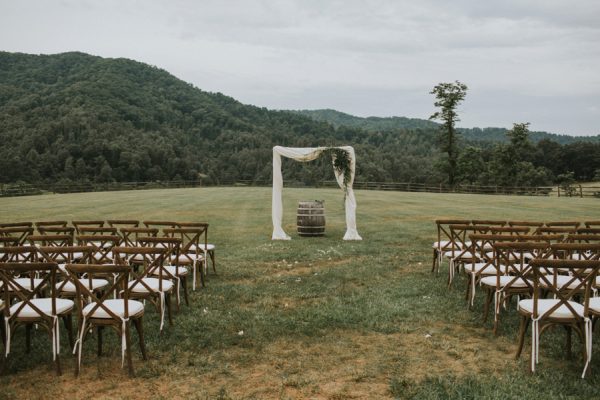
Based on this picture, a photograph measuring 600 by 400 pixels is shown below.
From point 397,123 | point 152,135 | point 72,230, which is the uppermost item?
point 397,123

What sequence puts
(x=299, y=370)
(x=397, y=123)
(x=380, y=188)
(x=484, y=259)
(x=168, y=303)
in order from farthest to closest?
(x=397, y=123), (x=380, y=188), (x=484, y=259), (x=168, y=303), (x=299, y=370)

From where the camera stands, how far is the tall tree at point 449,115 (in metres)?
61.1

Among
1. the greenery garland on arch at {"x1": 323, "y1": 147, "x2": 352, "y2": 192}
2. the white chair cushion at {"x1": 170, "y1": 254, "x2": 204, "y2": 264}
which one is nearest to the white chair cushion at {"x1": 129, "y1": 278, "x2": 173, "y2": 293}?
the white chair cushion at {"x1": 170, "y1": 254, "x2": 204, "y2": 264}

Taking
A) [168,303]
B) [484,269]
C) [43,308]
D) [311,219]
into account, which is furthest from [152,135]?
[43,308]

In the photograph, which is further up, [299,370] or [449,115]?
[449,115]

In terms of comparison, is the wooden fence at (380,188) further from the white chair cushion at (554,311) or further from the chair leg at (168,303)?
the chair leg at (168,303)

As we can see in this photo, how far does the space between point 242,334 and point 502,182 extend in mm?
68123

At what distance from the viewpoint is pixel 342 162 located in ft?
55.9

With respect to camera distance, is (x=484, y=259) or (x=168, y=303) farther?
(x=484, y=259)

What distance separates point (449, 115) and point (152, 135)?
4924 centimetres

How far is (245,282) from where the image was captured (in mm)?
10328

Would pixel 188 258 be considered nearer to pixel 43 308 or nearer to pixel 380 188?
pixel 43 308

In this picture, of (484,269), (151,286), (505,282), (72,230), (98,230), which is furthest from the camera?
(98,230)

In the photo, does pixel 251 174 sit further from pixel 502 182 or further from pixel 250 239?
pixel 250 239
